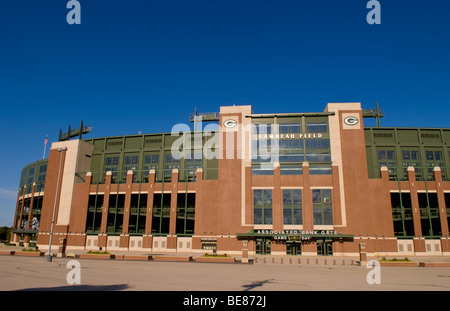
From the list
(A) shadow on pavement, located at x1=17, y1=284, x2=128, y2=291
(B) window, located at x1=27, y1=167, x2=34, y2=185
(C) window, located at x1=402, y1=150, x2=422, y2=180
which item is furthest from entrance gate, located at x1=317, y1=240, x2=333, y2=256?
(B) window, located at x1=27, y1=167, x2=34, y2=185

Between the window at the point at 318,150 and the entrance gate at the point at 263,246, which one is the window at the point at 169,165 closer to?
the entrance gate at the point at 263,246

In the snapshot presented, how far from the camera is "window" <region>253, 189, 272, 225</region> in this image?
64625 millimetres

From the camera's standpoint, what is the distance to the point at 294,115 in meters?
69.4

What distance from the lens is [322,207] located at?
6384cm

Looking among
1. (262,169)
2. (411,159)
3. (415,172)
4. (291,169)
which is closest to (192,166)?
(262,169)

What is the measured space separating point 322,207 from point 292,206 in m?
5.99

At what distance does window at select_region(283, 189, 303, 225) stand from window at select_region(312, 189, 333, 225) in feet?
9.84

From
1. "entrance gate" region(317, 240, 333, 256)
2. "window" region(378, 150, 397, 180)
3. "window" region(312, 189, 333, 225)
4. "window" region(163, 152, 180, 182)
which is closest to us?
"entrance gate" region(317, 240, 333, 256)

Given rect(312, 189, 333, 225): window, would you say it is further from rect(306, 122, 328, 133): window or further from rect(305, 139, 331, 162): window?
rect(306, 122, 328, 133): window

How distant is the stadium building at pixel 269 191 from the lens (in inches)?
2473

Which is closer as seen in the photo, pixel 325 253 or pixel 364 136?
pixel 325 253
